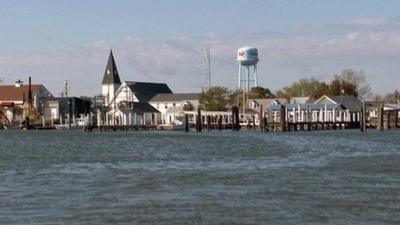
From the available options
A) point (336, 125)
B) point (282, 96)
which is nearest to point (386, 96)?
point (282, 96)

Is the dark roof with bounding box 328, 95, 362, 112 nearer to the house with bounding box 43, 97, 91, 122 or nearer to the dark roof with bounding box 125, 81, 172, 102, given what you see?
the house with bounding box 43, 97, 91, 122

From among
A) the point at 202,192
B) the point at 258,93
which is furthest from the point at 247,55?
the point at 202,192

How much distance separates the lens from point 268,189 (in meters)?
25.9

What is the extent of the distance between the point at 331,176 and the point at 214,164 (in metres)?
8.82

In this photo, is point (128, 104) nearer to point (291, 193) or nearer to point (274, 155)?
point (274, 155)

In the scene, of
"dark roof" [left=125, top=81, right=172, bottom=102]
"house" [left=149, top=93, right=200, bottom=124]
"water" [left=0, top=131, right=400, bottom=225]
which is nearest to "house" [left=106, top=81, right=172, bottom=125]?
"dark roof" [left=125, top=81, right=172, bottom=102]

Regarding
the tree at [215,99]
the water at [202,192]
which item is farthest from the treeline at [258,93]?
the water at [202,192]

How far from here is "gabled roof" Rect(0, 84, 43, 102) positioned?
16962 cm

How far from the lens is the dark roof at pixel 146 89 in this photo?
176625 mm

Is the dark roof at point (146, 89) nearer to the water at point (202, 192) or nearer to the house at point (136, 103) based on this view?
the house at point (136, 103)

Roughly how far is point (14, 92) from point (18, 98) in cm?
269

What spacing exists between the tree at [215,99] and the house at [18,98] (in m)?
32.1

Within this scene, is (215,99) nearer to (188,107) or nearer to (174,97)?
(188,107)

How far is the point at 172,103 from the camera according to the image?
581 feet
